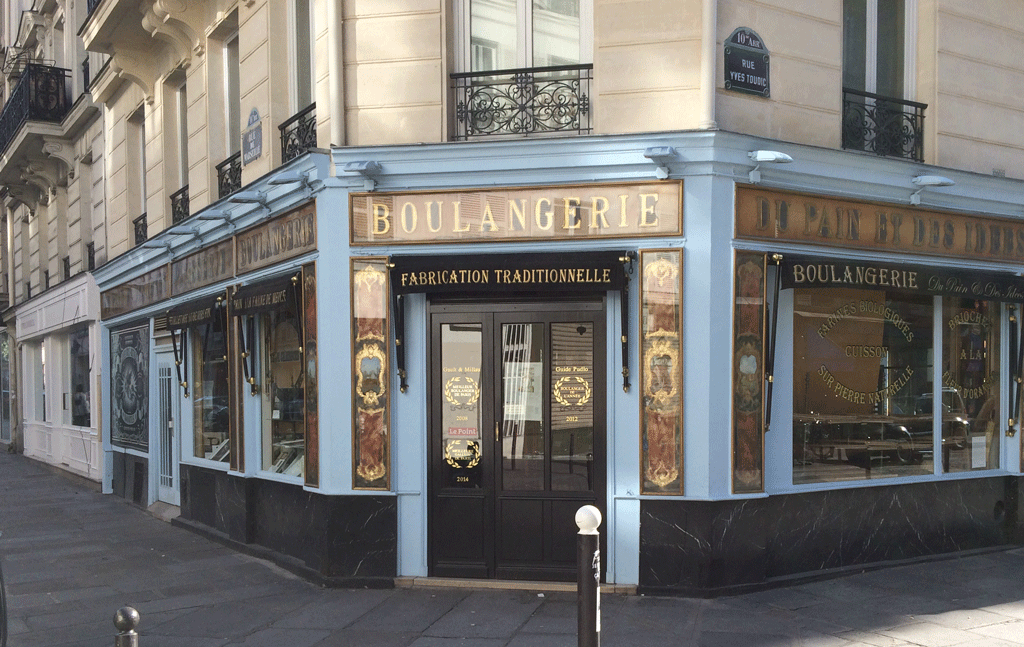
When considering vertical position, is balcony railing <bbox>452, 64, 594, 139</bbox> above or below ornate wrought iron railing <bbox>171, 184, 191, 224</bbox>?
above

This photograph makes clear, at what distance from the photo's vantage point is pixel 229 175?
36.5 ft

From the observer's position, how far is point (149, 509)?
531 inches

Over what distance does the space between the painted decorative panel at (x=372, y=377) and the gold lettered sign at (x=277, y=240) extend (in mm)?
721

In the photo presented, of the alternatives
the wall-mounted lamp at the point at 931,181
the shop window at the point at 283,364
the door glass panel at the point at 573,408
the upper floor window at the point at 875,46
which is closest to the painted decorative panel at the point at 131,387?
the shop window at the point at 283,364

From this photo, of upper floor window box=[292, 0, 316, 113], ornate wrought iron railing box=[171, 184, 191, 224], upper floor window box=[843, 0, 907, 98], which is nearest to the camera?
upper floor window box=[843, 0, 907, 98]

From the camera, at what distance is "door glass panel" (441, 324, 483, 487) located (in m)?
8.13

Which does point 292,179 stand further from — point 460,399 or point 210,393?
point 210,393

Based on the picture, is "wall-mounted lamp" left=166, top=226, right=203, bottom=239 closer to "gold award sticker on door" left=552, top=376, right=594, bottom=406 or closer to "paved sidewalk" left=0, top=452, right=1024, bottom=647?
"paved sidewalk" left=0, top=452, right=1024, bottom=647

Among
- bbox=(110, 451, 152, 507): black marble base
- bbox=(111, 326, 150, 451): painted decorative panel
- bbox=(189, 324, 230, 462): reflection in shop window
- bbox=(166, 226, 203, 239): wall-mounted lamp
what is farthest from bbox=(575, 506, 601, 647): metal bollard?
bbox=(111, 326, 150, 451): painted decorative panel

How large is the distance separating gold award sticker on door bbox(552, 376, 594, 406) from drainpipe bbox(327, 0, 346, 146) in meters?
2.90

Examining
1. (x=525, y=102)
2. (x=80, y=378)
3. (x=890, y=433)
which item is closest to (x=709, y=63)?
(x=525, y=102)

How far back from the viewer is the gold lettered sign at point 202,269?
10.8m

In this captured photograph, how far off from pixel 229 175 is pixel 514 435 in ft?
17.8

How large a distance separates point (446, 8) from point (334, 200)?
1.98 metres
